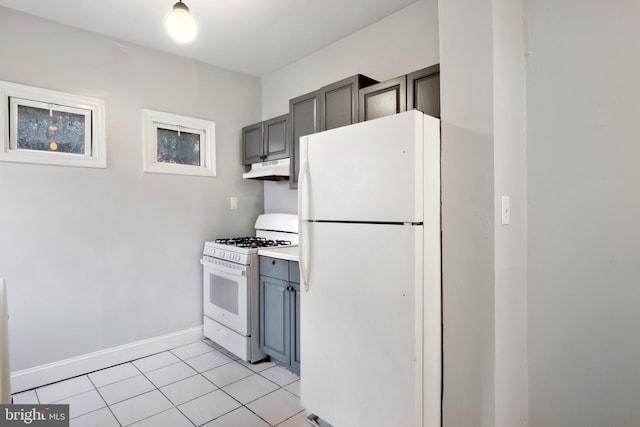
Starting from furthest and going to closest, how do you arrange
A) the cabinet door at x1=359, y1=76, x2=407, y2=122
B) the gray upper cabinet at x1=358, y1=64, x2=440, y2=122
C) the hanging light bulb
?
the cabinet door at x1=359, y1=76, x2=407, y2=122
the gray upper cabinet at x1=358, y1=64, x2=440, y2=122
the hanging light bulb

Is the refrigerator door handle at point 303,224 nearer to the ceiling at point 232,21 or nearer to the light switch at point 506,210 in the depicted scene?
the light switch at point 506,210

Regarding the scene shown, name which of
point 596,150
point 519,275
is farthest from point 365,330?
point 596,150

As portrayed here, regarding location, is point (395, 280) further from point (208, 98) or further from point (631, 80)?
point (208, 98)

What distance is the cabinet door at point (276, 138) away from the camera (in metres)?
3.05

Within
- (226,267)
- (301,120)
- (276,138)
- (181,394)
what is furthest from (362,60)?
(181,394)

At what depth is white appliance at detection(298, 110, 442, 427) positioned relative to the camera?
60.8 inches

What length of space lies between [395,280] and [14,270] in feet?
8.64

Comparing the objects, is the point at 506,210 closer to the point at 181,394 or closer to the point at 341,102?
the point at 341,102

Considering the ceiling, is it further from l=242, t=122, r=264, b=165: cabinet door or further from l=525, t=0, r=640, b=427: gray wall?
l=525, t=0, r=640, b=427: gray wall

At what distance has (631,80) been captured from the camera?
1471 millimetres

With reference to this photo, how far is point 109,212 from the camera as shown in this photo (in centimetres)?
279

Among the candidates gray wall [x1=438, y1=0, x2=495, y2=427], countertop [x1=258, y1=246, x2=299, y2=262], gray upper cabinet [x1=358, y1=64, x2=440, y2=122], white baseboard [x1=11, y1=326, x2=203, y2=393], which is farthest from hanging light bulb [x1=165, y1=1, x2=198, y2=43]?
white baseboard [x1=11, y1=326, x2=203, y2=393]

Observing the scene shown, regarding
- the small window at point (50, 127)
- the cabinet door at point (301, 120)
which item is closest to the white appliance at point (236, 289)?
the cabinet door at point (301, 120)

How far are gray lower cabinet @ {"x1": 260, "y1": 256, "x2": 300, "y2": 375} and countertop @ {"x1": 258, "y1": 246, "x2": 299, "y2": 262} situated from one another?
4 centimetres
